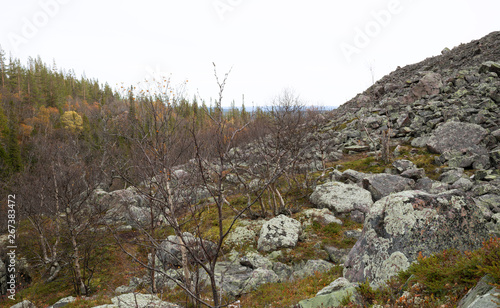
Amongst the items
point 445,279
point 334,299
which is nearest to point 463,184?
point 445,279

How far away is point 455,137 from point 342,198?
956 cm

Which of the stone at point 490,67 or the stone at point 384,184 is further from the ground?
the stone at point 490,67

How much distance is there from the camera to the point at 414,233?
5.52 m

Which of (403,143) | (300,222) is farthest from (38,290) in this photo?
(403,143)

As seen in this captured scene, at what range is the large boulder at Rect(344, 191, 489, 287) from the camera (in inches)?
210

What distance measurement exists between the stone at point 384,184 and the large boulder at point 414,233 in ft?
22.7

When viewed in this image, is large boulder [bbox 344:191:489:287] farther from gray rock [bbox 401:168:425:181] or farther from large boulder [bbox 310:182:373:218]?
gray rock [bbox 401:168:425:181]

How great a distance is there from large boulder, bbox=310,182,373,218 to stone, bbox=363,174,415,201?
40cm

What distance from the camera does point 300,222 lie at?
1252cm

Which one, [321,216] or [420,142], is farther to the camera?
[420,142]

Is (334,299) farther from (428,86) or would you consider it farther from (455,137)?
(428,86)

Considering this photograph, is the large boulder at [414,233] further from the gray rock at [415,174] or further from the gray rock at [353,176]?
the gray rock at [353,176]

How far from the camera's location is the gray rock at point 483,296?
240 cm

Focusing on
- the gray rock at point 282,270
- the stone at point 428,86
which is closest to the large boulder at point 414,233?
the gray rock at point 282,270
